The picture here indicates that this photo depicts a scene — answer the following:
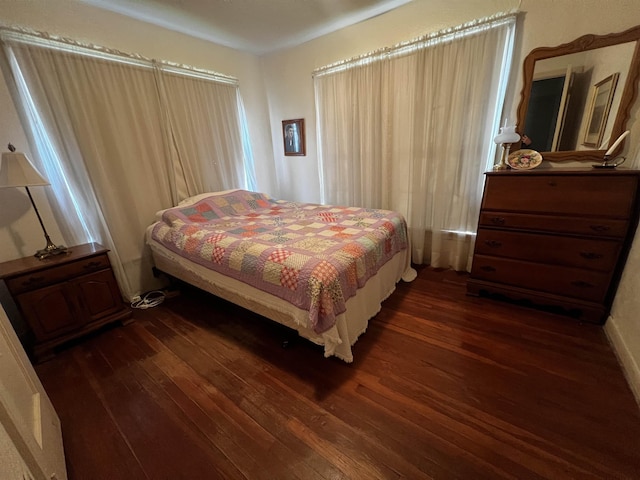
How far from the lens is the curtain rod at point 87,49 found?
5.85ft

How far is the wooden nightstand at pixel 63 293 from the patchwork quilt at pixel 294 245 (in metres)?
0.55

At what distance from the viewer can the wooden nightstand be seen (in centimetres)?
171

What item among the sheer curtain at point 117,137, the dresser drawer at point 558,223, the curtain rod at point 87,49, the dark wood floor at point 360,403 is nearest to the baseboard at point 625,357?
the dark wood floor at point 360,403

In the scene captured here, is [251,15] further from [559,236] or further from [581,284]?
[581,284]

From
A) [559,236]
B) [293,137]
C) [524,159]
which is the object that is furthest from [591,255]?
[293,137]

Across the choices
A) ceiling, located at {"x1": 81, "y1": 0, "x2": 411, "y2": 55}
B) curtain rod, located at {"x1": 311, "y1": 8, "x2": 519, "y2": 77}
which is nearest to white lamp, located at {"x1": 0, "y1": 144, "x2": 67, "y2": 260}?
ceiling, located at {"x1": 81, "y1": 0, "x2": 411, "y2": 55}

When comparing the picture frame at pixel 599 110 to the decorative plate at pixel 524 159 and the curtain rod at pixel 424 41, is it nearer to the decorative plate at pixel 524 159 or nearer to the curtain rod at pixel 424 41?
the decorative plate at pixel 524 159

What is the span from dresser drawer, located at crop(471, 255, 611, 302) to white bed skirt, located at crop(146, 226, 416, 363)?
734mm

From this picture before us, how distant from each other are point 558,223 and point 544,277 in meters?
0.44

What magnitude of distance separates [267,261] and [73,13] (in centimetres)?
262

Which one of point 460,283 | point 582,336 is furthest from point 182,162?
point 582,336

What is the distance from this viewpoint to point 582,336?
178cm

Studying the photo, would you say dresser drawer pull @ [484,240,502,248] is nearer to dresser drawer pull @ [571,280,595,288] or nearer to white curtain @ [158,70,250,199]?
dresser drawer pull @ [571,280,595,288]

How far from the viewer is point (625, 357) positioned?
1.53 metres
